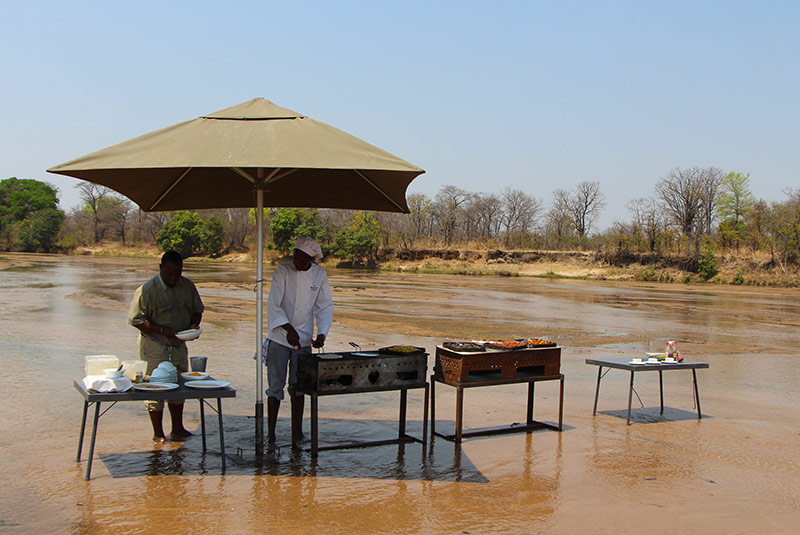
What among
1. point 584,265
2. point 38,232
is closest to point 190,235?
point 38,232

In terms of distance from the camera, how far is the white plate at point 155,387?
17.7 ft

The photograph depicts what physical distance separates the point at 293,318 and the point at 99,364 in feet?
5.35

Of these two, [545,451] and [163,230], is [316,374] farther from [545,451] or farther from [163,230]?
[163,230]

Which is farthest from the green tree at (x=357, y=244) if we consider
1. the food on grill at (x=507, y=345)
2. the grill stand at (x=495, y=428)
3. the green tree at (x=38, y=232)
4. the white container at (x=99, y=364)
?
the white container at (x=99, y=364)

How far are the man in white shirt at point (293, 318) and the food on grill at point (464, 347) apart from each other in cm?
117

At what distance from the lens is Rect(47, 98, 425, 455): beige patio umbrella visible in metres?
5.35

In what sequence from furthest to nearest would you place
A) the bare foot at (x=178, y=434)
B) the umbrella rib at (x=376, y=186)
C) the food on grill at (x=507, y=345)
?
the food on grill at (x=507, y=345) < the umbrella rib at (x=376, y=186) < the bare foot at (x=178, y=434)

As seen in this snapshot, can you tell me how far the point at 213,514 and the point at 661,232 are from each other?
52.3m

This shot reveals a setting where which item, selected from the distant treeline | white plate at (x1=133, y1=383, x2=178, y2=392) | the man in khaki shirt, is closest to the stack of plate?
white plate at (x1=133, y1=383, x2=178, y2=392)

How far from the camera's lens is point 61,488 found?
5.18 meters

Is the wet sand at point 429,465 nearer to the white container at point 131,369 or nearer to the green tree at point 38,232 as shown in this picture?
the white container at point 131,369

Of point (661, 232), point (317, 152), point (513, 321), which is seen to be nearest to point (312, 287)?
point (317, 152)

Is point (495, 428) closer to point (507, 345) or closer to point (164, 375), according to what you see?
point (507, 345)

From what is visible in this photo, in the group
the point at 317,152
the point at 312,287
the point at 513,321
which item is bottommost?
the point at 513,321
